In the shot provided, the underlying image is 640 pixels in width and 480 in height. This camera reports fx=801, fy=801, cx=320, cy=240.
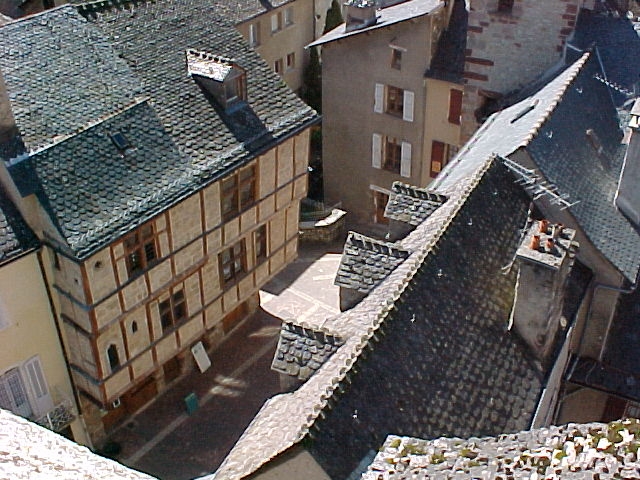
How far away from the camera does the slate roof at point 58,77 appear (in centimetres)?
Answer: 2145

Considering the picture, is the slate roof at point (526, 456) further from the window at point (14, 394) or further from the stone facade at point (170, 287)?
the window at point (14, 394)

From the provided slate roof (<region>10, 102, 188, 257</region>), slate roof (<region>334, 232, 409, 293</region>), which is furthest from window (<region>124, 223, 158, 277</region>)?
slate roof (<region>334, 232, 409, 293</region>)

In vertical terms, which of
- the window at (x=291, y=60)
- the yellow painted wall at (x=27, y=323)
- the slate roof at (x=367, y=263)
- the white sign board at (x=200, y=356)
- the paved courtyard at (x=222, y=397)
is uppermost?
the slate roof at (x=367, y=263)

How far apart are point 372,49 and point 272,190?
9.56 metres

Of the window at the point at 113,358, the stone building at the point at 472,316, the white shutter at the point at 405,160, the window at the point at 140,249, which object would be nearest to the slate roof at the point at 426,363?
the stone building at the point at 472,316

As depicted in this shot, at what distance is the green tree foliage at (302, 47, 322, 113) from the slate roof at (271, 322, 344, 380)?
102 ft

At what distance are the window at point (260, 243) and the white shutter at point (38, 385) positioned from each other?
8.07 meters

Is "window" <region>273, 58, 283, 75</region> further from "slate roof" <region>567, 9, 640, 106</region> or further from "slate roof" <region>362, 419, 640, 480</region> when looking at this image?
"slate roof" <region>362, 419, 640, 480</region>

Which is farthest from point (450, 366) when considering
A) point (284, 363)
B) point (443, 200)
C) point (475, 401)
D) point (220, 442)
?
point (220, 442)

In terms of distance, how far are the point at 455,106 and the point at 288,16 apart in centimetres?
1606

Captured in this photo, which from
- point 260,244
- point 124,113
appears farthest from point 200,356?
point 124,113

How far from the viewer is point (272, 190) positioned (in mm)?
26672

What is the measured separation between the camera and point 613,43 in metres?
26.4

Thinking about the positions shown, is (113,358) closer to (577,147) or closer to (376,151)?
(577,147)
